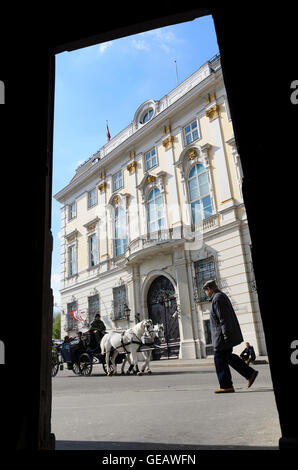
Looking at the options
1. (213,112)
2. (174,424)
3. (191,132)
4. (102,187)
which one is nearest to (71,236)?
(102,187)

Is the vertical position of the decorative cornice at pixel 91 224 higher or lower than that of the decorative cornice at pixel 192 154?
lower

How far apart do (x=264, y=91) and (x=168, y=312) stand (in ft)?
57.5

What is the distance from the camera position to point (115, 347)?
11.3 meters

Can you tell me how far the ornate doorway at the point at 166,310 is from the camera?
18.5 m

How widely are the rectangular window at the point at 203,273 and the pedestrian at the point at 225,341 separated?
11.5 meters

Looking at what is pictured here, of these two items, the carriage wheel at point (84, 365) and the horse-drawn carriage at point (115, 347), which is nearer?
the horse-drawn carriage at point (115, 347)

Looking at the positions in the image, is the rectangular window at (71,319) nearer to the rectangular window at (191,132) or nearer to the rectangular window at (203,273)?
the rectangular window at (203,273)

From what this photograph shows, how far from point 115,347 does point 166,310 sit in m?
8.27

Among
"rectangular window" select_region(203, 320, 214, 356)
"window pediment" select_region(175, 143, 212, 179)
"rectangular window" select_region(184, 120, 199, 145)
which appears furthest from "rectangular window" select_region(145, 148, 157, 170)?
"rectangular window" select_region(203, 320, 214, 356)

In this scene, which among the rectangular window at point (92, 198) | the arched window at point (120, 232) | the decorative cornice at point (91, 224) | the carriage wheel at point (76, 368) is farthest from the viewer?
the rectangular window at point (92, 198)

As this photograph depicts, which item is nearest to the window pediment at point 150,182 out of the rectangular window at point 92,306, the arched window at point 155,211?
the arched window at point 155,211

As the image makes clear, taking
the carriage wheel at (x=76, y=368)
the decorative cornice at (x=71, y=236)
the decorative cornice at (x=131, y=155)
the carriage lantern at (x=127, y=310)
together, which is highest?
the decorative cornice at (x=131, y=155)

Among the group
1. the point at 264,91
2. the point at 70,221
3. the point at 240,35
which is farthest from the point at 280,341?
the point at 70,221

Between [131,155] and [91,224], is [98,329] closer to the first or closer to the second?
[91,224]
